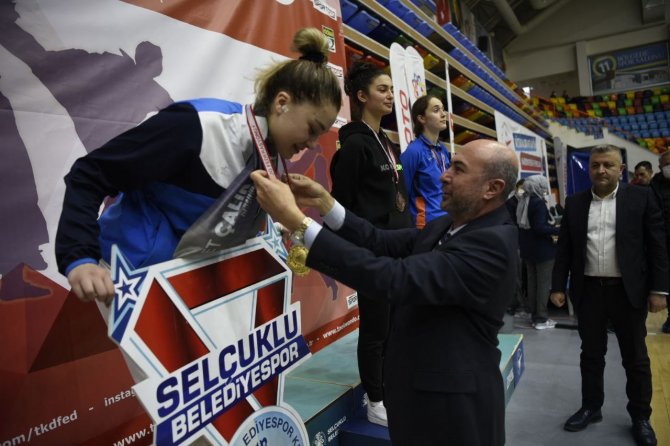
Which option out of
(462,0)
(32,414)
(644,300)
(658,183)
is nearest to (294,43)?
(32,414)

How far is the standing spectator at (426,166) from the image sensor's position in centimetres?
249

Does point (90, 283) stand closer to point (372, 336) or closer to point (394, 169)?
point (372, 336)

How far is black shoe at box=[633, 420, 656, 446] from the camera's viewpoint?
235 cm

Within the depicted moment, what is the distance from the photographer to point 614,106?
57.2ft

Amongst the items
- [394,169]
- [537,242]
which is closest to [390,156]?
[394,169]

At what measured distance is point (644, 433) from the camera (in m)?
2.37

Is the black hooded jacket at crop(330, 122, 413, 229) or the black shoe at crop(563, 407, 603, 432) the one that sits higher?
the black hooded jacket at crop(330, 122, 413, 229)

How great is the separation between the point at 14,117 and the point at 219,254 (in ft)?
2.52

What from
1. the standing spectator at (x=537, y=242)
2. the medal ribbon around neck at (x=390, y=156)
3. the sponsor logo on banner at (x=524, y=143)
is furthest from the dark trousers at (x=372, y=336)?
the sponsor logo on banner at (x=524, y=143)

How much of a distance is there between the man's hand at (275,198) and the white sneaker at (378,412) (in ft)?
4.19

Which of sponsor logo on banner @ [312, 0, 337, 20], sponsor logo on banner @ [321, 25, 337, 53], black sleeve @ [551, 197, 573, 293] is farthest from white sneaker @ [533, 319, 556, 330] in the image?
sponsor logo on banner @ [312, 0, 337, 20]

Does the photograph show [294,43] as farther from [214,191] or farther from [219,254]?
[219,254]

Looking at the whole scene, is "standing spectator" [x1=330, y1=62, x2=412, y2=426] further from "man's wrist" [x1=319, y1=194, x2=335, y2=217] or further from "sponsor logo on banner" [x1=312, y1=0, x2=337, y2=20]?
"sponsor logo on banner" [x1=312, y1=0, x2=337, y2=20]

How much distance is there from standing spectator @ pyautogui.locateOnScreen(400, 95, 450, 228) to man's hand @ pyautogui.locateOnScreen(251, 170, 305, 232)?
148cm
